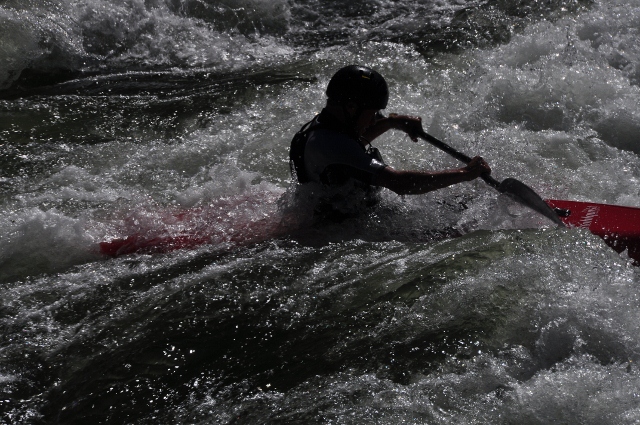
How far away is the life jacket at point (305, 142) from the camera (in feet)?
12.3

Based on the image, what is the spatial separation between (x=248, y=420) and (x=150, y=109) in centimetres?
391

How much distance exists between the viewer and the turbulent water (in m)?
2.91

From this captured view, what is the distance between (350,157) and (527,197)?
1052 millimetres

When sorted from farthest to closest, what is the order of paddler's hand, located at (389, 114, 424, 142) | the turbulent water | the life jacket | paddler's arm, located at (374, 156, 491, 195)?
paddler's hand, located at (389, 114, 424, 142) < the life jacket < paddler's arm, located at (374, 156, 491, 195) < the turbulent water

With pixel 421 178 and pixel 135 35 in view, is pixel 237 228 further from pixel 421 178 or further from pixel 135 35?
pixel 135 35

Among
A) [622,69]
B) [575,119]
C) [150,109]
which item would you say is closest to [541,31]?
[622,69]

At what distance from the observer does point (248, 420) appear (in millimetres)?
2760

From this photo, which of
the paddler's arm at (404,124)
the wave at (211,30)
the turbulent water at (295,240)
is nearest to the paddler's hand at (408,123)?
the paddler's arm at (404,124)

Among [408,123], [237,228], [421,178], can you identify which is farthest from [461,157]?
[237,228]

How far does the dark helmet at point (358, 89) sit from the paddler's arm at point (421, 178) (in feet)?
1.21

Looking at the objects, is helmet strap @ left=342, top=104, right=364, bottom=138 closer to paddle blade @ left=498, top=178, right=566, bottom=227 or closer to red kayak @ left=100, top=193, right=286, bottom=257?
red kayak @ left=100, top=193, right=286, bottom=257

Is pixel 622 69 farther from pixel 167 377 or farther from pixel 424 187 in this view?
pixel 167 377

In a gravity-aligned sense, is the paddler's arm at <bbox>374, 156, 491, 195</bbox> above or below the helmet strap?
below

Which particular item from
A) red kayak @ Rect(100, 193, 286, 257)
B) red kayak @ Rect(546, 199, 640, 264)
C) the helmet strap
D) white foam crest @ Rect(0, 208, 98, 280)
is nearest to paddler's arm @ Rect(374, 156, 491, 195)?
the helmet strap
